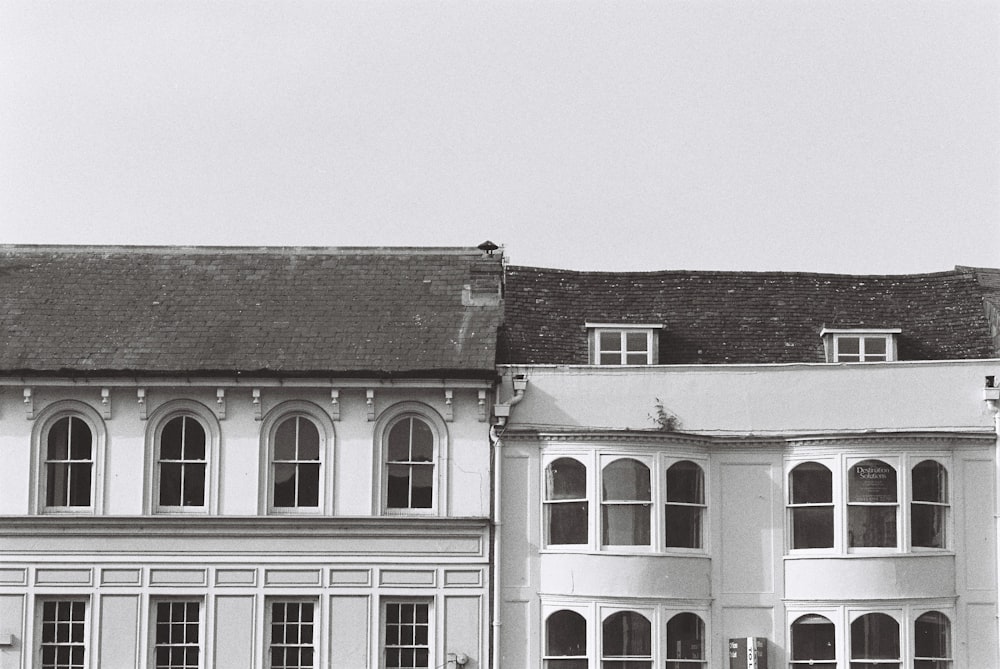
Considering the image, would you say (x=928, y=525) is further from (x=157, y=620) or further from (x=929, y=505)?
(x=157, y=620)

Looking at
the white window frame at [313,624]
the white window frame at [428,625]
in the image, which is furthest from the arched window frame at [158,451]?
the white window frame at [428,625]

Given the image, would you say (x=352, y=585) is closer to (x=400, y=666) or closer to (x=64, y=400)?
(x=400, y=666)

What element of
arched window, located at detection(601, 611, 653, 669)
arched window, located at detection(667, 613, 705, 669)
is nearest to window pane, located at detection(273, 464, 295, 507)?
arched window, located at detection(601, 611, 653, 669)

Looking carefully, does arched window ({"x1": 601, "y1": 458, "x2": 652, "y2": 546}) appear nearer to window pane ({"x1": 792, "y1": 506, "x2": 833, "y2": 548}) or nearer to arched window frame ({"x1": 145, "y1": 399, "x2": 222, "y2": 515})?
window pane ({"x1": 792, "y1": 506, "x2": 833, "y2": 548})

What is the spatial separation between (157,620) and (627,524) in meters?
8.80

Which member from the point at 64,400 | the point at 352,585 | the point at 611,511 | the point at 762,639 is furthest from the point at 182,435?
the point at 762,639

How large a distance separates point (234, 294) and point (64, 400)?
403 cm

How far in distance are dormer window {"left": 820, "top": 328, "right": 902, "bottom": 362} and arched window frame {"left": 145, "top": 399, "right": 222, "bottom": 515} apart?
1194cm

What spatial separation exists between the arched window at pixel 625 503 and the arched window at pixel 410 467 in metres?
3.26

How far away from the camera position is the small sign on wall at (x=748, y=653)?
96.2ft

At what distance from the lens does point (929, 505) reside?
29734 mm

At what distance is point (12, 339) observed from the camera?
1211 inches

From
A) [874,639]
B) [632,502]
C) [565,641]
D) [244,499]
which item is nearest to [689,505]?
[632,502]

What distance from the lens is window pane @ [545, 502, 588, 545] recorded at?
29.8 meters
